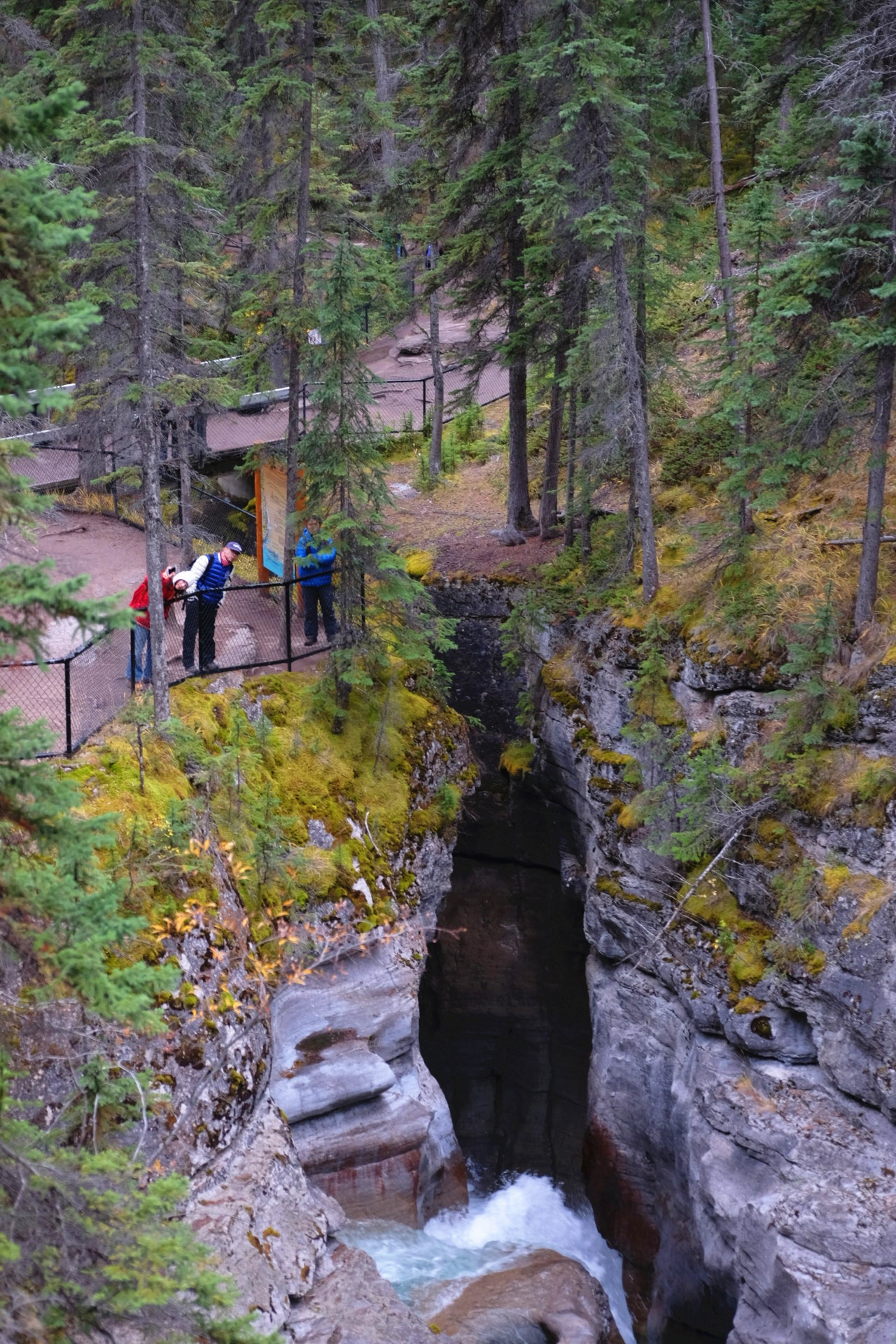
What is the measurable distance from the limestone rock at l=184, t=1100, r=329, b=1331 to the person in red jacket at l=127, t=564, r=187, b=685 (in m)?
5.66

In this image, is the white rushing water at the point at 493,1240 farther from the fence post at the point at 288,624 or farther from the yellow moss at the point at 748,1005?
the fence post at the point at 288,624

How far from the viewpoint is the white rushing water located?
45.3 feet

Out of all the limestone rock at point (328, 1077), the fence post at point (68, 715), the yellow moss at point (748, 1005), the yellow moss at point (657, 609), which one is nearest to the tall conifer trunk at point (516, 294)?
the yellow moss at point (657, 609)

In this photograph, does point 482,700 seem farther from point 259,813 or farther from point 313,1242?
point 313,1242

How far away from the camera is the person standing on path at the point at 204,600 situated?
14.5m

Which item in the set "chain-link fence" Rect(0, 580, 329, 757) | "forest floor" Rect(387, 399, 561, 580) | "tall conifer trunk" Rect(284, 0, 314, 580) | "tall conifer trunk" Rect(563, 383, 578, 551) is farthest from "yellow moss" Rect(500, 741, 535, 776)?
"tall conifer trunk" Rect(284, 0, 314, 580)

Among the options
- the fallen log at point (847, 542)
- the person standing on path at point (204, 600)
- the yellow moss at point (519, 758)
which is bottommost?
the yellow moss at point (519, 758)

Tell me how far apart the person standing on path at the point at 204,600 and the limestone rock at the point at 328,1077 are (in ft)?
16.7

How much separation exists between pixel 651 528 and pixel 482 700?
5.77 meters

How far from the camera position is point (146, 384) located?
12.4m

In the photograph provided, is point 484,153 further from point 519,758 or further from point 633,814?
point 633,814

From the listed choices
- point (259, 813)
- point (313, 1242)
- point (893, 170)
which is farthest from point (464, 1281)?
point (893, 170)

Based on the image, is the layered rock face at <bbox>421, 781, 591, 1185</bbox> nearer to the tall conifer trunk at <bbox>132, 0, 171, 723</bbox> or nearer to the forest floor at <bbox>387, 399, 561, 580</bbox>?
the forest floor at <bbox>387, 399, 561, 580</bbox>

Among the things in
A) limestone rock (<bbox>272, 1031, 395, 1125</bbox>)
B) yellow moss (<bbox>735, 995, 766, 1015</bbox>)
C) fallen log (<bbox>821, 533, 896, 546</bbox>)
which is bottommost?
limestone rock (<bbox>272, 1031, 395, 1125</bbox>)
